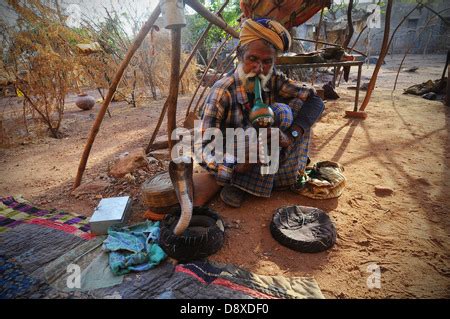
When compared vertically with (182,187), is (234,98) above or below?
above

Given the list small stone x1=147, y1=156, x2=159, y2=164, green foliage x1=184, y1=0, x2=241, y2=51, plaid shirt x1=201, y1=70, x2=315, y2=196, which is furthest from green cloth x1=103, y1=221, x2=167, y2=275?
green foliage x1=184, y1=0, x2=241, y2=51

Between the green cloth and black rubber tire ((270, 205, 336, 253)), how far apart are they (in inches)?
33.9

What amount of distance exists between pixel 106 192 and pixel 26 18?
12.9 feet

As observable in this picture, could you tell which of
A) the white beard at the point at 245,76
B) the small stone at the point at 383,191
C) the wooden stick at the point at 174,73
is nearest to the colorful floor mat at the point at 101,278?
the wooden stick at the point at 174,73

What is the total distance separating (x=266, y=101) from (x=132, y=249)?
1.67 meters

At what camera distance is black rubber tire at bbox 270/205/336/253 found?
67.4 inches

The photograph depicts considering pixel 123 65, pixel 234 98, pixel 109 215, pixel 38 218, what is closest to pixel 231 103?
pixel 234 98

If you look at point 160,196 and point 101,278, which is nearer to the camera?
point 101,278

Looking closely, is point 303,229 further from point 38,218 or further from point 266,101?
point 38,218

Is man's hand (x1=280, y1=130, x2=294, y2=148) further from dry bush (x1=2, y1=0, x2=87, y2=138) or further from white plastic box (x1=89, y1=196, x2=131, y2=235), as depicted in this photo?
dry bush (x1=2, y1=0, x2=87, y2=138)

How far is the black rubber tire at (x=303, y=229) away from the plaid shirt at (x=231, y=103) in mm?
290

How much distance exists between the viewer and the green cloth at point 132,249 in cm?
154

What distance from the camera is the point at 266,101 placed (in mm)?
2314
